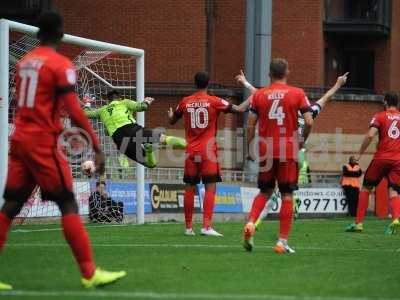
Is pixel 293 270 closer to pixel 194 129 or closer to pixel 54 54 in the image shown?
pixel 54 54

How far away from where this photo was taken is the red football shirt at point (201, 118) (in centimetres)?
1566

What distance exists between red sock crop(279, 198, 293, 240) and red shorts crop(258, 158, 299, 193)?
14cm

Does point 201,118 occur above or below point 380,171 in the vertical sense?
above

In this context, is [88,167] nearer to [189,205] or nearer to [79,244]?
[189,205]

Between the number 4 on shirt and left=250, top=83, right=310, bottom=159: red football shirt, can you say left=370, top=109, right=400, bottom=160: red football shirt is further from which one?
the number 4 on shirt

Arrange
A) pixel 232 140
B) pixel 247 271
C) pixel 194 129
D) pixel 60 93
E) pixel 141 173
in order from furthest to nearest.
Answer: pixel 232 140, pixel 141 173, pixel 194 129, pixel 247 271, pixel 60 93

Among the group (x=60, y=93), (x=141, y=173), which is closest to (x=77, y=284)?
(x=60, y=93)

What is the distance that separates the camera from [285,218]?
41.3 ft

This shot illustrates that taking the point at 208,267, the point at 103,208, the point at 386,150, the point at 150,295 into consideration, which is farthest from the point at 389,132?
the point at 150,295

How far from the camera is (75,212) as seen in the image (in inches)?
359

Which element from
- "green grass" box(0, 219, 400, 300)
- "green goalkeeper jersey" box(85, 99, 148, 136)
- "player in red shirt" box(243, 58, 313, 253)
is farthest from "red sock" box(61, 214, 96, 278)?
"green goalkeeper jersey" box(85, 99, 148, 136)

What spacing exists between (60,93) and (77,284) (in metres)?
1.62

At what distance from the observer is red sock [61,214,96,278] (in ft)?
29.4

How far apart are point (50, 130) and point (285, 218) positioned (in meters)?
4.18
